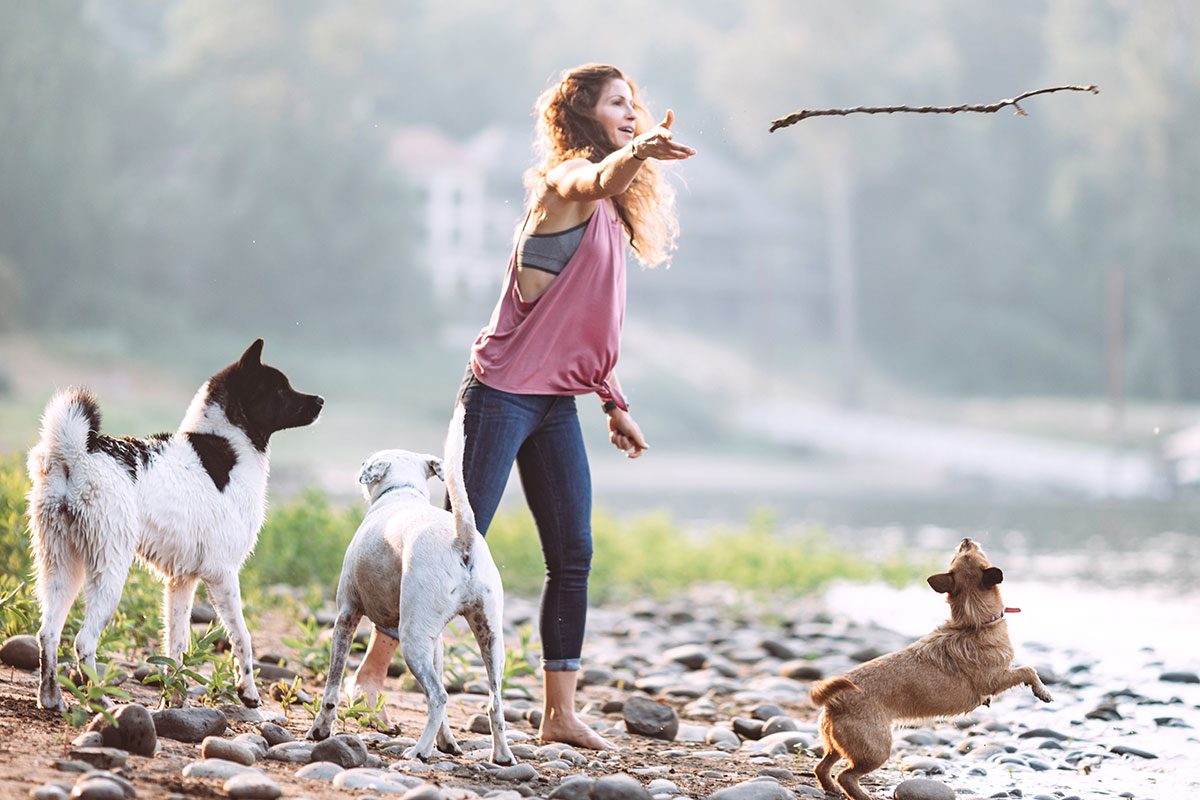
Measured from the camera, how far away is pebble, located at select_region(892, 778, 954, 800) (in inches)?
139

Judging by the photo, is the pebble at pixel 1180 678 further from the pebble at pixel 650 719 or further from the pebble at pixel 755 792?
the pebble at pixel 755 792

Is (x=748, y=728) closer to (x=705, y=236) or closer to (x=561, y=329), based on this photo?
(x=561, y=329)

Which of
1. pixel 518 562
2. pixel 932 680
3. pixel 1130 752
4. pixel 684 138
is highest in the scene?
pixel 684 138

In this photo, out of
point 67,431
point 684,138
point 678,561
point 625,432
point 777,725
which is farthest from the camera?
point 684,138

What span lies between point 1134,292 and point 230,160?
22.3m

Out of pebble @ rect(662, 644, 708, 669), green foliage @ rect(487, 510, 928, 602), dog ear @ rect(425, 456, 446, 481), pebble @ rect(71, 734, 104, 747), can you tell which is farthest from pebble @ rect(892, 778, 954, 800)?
green foliage @ rect(487, 510, 928, 602)

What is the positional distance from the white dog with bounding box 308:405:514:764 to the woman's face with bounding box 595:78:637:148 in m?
0.91

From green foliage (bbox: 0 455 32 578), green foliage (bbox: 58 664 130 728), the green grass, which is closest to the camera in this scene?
green foliage (bbox: 58 664 130 728)

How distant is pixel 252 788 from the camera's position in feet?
9.11

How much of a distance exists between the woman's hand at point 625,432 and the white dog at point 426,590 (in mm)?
676

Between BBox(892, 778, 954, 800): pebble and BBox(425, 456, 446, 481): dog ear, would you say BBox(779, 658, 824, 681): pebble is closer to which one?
BBox(892, 778, 954, 800): pebble

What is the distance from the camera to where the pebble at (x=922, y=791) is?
3.52 meters

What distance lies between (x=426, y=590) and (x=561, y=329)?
0.89m

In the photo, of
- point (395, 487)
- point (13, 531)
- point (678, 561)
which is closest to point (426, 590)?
point (395, 487)
